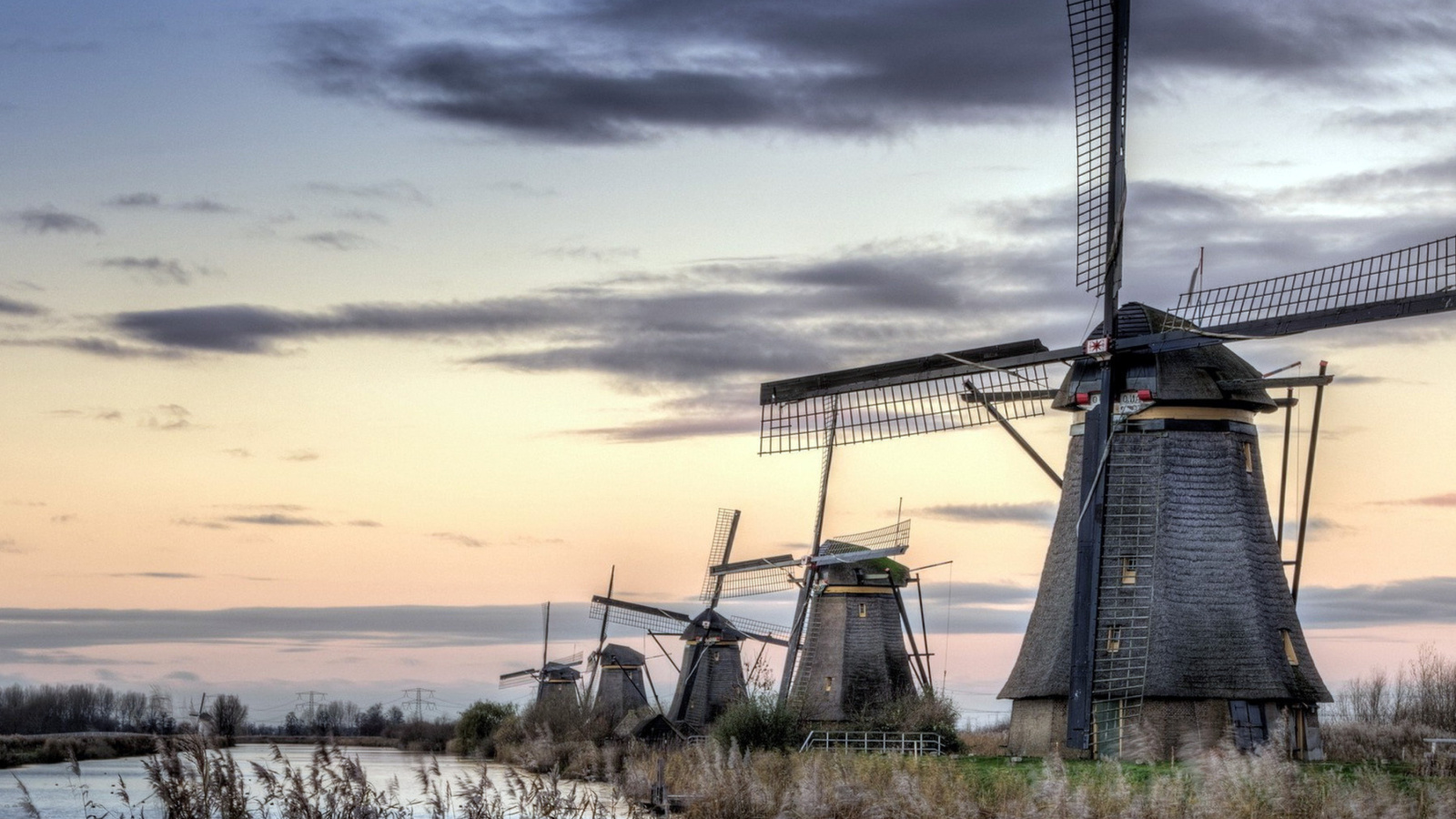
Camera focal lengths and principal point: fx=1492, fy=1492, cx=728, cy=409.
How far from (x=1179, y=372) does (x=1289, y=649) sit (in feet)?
14.8

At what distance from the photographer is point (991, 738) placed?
112ft

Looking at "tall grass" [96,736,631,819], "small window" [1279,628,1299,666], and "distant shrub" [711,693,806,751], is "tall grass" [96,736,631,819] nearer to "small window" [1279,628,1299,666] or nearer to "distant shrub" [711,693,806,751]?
"small window" [1279,628,1299,666]

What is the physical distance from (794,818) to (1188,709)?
7412mm

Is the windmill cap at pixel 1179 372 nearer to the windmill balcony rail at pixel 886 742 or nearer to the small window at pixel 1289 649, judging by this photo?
the small window at pixel 1289 649

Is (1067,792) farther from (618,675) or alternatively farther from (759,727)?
(618,675)

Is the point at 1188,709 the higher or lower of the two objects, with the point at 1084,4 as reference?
lower

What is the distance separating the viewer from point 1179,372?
22.3 meters

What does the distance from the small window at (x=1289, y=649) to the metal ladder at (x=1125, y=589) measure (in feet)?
7.40

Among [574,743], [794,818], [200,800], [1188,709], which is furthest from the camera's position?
[574,743]

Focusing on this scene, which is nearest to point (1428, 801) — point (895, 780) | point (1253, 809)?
point (1253, 809)

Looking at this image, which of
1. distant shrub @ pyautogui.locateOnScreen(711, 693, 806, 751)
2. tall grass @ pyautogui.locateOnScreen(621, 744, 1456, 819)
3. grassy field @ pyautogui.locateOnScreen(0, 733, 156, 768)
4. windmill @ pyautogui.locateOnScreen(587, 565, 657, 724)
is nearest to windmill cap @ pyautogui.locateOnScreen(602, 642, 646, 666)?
windmill @ pyautogui.locateOnScreen(587, 565, 657, 724)

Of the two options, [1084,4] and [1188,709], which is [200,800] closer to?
[1188,709]

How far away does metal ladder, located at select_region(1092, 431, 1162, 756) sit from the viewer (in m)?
21.7

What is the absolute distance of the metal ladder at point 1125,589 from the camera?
21719 millimetres
